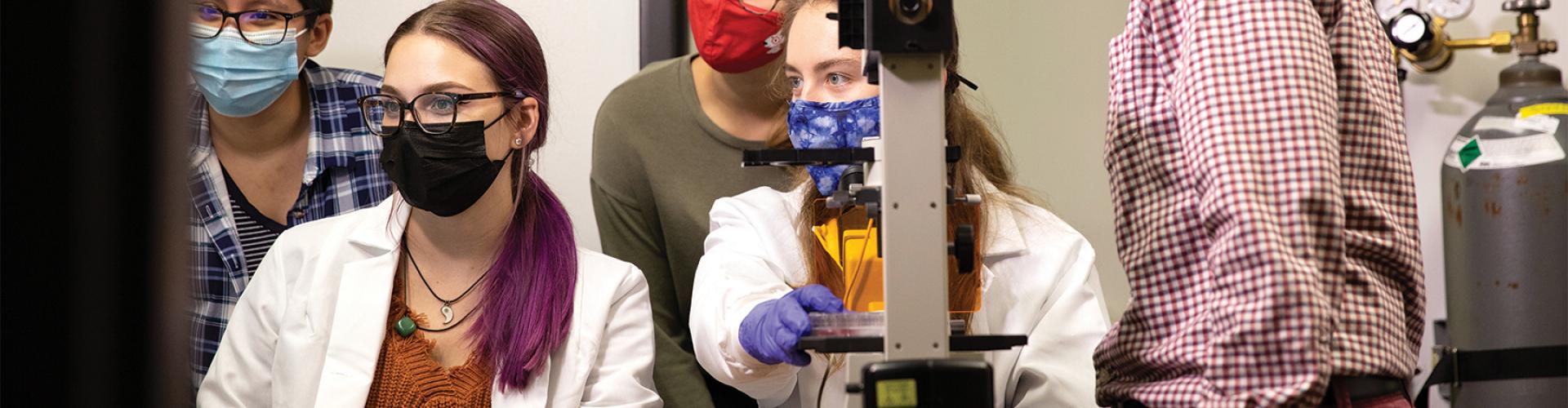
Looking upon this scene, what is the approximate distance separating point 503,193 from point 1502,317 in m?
2.14

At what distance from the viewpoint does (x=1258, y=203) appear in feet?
4.03

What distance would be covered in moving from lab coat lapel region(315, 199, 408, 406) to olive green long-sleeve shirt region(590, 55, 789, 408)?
0.52 m

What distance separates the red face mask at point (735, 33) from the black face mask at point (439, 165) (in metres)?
0.51

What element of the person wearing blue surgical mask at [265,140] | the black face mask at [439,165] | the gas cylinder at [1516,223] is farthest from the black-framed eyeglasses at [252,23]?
the gas cylinder at [1516,223]

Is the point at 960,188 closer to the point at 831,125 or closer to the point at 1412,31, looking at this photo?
the point at 831,125

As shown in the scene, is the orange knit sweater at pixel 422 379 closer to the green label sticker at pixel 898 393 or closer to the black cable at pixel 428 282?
the black cable at pixel 428 282

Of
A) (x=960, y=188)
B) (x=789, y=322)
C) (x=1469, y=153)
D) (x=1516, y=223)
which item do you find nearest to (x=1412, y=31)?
(x=1469, y=153)

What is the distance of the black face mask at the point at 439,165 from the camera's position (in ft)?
6.36

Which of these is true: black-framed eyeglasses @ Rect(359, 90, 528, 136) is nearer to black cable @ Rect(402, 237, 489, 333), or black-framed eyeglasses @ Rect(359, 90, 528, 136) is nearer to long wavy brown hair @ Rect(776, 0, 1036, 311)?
black cable @ Rect(402, 237, 489, 333)

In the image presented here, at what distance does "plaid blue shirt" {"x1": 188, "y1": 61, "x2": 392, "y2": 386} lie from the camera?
7.16 feet

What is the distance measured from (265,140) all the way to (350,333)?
1.96 ft

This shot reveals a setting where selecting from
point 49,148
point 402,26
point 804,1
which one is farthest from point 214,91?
point 49,148

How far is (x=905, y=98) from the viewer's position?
1326 mm

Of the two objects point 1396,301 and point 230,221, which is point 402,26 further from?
point 1396,301
